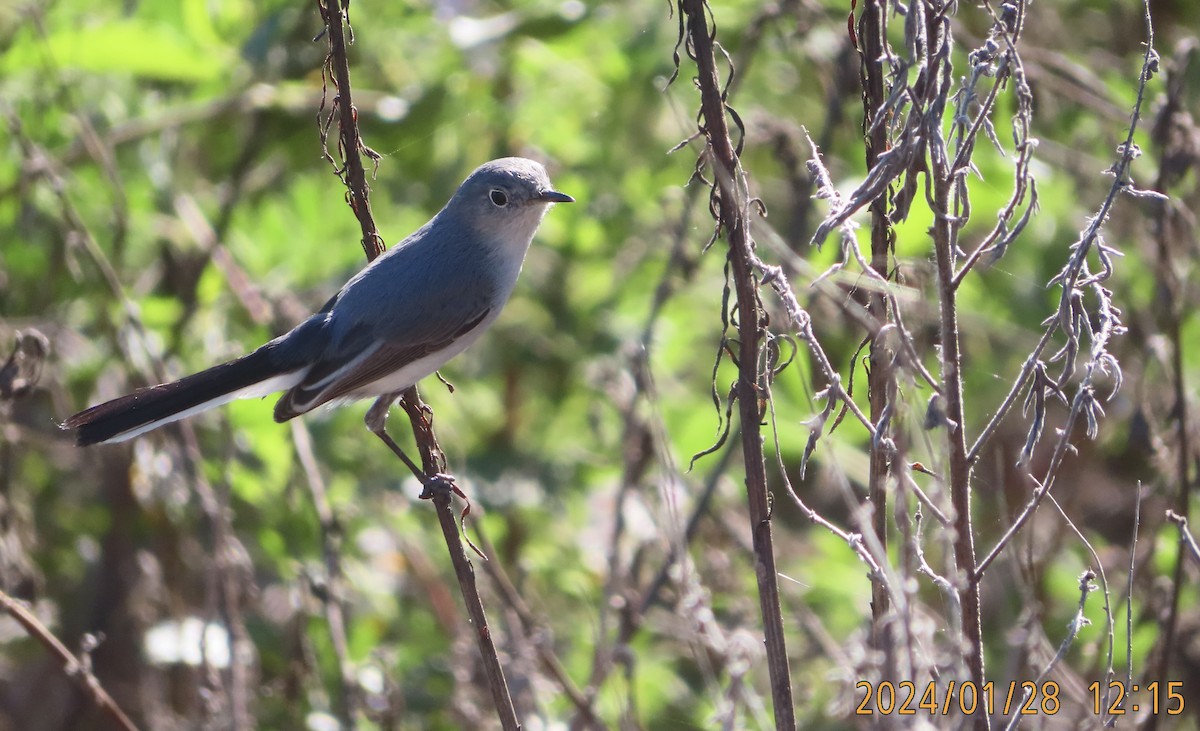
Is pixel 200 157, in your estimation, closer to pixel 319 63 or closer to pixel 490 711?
pixel 319 63

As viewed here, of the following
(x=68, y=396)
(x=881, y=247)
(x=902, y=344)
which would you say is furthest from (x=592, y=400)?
(x=902, y=344)

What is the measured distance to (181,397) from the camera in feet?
9.21

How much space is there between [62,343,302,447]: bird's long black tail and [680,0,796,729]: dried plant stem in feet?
5.23

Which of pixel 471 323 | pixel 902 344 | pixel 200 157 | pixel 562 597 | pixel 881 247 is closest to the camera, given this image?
pixel 902 344

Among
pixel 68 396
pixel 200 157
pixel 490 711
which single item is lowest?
pixel 490 711

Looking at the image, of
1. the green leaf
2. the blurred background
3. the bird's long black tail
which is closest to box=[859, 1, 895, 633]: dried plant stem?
A: the blurred background

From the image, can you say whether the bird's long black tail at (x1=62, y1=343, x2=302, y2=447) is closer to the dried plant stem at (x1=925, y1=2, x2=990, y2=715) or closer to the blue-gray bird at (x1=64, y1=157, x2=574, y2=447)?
the blue-gray bird at (x1=64, y1=157, x2=574, y2=447)

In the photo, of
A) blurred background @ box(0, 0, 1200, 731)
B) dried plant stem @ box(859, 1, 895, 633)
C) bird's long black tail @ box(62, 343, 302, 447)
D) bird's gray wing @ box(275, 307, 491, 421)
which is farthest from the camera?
blurred background @ box(0, 0, 1200, 731)

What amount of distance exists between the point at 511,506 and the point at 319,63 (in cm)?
171

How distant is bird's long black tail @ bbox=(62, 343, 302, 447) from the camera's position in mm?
2652

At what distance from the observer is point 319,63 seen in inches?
161
